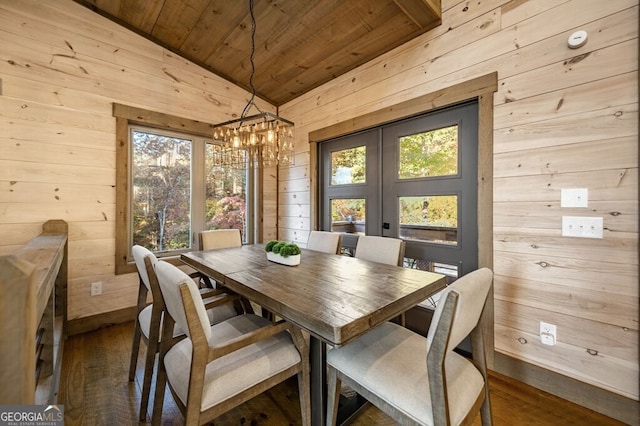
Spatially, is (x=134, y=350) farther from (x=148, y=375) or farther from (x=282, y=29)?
(x=282, y=29)

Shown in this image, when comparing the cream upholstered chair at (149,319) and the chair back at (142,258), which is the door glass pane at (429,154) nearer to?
the cream upholstered chair at (149,319)

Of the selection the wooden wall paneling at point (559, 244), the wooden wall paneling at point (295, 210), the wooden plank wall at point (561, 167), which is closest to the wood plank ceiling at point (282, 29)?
the wooden plank wall at point (561, 167)

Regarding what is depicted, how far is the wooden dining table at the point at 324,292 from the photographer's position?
1026 mm

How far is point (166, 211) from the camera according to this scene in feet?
10.1

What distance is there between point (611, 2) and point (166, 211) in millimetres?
4023

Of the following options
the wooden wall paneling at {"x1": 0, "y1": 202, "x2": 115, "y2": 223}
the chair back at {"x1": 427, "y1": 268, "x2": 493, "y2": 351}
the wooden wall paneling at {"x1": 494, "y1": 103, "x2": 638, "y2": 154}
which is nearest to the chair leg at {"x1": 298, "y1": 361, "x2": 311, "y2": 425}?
the chair back at {"x1": 427, "y1": 268, "x2": 493, "y2": 351}

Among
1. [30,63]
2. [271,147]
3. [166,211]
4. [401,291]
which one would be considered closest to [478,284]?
[401,291]

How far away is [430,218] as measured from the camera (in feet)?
7.88

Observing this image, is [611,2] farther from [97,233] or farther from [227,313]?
[97,233]

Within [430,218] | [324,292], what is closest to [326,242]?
[430,218]

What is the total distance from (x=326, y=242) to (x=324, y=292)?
4.12 feet

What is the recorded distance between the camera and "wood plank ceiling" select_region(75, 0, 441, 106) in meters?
2.25

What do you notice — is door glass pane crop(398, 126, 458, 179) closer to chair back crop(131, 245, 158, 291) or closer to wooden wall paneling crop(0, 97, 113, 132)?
chair back crop(131, 245, 158, 291)
